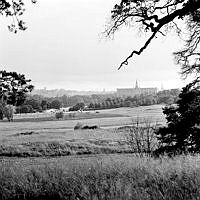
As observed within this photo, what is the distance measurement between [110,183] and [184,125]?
14.6 meters

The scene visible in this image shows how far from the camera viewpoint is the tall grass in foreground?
215 inches

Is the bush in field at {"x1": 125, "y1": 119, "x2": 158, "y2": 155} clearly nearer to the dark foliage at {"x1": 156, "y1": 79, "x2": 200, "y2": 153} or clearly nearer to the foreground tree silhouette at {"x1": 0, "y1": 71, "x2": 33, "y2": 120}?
the dark foliage at {"x1": 156, "y1": 79, "x2": 200, "y2": 153}

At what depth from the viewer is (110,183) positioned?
620cm

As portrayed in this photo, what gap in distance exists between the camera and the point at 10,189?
684 cm

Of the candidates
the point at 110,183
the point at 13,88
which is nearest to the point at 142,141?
the point at 13,88

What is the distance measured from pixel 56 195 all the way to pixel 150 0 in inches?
194

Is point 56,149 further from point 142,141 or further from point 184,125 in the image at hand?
point 184,125

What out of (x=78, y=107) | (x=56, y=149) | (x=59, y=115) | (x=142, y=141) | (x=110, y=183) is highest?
(x=78, y=107)

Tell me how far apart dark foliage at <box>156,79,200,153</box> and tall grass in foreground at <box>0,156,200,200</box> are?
9.44 meters

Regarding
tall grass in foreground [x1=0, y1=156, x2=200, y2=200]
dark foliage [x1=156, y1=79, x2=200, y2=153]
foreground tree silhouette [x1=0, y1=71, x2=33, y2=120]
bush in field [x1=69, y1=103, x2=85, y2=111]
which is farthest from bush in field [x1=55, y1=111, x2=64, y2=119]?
tall grass in foreground [x1=0, y1=156, x2=200, y2=200]

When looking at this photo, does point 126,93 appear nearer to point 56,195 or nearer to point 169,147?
point 169,147

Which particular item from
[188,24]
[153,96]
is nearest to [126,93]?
[153,96]

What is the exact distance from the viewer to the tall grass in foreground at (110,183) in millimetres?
5461

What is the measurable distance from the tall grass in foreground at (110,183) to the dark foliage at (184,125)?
31.0 feet
